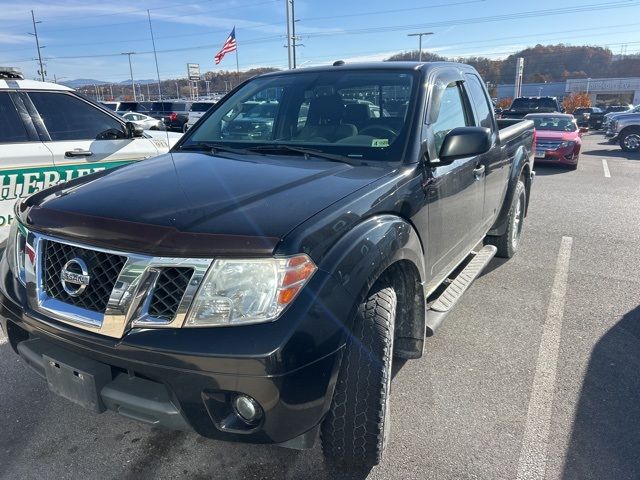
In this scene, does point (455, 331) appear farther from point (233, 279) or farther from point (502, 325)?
point (233, 279)

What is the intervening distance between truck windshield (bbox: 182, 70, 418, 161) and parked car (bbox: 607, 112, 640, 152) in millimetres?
16806

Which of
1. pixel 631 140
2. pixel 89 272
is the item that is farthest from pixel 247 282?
pixel 631 140

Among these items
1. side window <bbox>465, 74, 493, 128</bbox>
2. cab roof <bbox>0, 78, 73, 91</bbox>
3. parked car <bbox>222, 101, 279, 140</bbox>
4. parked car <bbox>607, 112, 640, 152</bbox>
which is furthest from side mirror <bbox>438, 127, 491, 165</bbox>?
parked car <bbox>607, 112, 640, 152</bbox>

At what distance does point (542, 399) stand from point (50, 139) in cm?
451

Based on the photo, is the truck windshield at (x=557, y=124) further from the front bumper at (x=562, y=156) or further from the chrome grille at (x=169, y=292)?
the chrome grille at (x=169, y=292)

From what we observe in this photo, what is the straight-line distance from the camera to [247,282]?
5.71ft

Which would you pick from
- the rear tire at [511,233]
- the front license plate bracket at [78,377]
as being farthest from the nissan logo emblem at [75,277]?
the rear tire at [511,233]

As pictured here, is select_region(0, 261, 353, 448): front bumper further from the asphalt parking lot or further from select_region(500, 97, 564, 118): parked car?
select_region(500, 97, 564, 118): parked car

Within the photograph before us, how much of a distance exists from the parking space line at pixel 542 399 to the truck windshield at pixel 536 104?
1879cm

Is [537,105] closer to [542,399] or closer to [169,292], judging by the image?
[542,399]

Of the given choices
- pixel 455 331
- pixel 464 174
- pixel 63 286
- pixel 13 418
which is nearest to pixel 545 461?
pixel 455 331

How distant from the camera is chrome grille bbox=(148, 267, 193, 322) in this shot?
175 centimetres

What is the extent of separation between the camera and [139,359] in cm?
175

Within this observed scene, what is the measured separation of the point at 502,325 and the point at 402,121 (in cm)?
185
